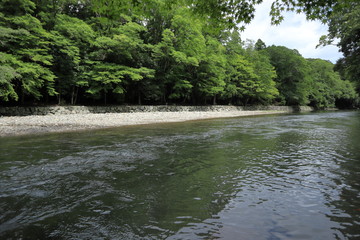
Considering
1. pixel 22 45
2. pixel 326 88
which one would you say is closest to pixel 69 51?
pixel 22 45

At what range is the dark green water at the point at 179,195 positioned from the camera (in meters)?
3.01

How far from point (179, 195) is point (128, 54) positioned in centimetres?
2478

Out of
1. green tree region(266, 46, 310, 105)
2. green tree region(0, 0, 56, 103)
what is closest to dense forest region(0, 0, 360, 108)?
green tree region(0, 0, 56, 103)

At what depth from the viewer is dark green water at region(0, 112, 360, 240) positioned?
3014mm

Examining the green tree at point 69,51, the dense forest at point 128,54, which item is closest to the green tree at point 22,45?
the dense forest at point 128,54

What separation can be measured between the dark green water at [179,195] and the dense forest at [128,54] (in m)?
3.61

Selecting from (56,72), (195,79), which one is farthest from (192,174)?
(195,79)

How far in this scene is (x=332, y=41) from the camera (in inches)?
890

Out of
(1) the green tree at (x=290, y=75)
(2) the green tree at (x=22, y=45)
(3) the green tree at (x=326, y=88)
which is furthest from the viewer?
(3) the green tree at (x=326, y=88)

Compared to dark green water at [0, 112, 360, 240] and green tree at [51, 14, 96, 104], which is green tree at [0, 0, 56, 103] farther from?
dark green water at [0, 112, 360, 240]

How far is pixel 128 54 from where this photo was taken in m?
26.5

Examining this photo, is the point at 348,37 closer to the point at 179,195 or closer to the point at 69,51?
the point at 179,195

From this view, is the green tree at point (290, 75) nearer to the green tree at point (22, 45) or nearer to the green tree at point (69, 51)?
the green tree at point (69, 51)

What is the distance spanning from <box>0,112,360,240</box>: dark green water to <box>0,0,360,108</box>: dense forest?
142 inches
